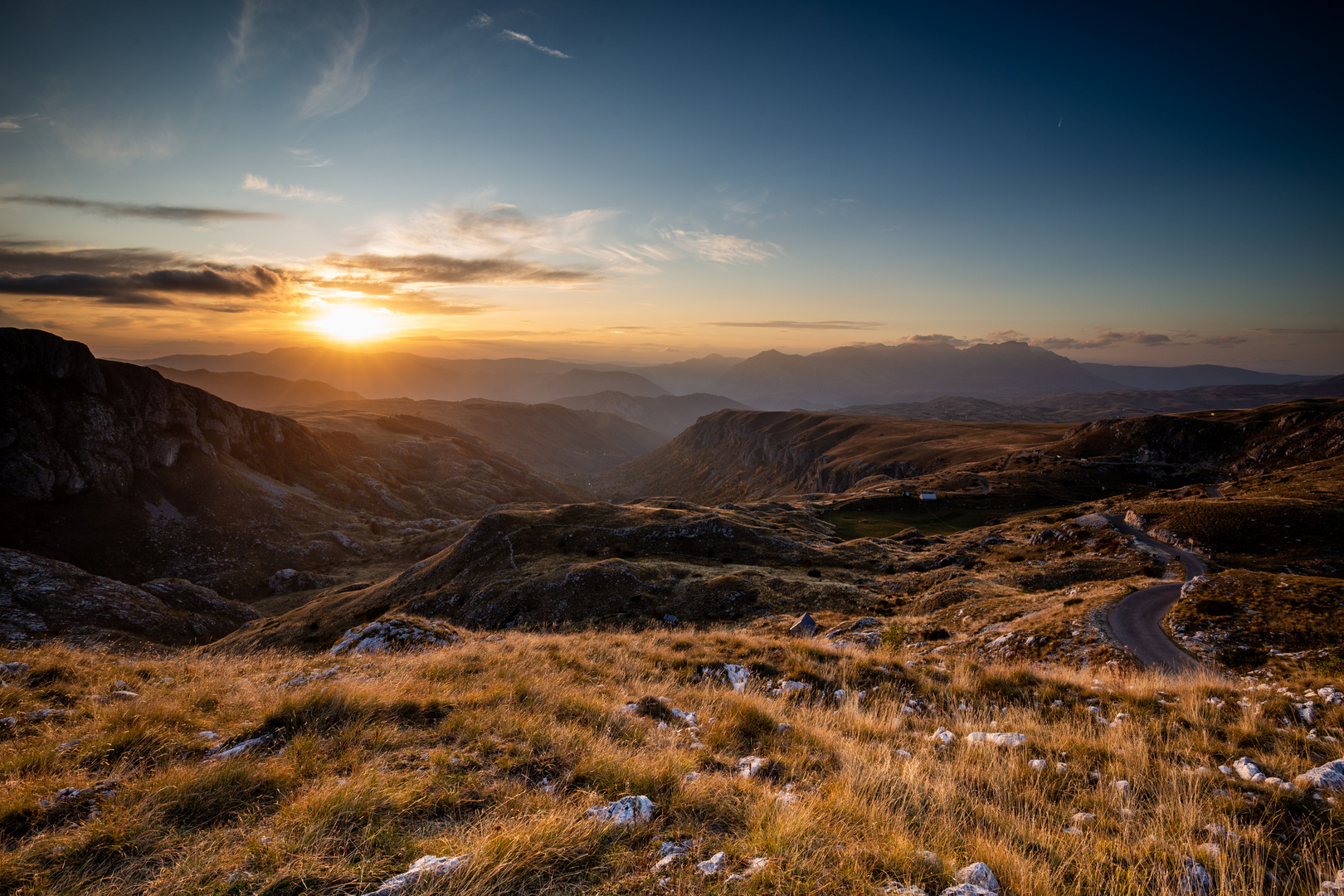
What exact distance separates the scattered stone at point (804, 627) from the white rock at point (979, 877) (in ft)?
76.7

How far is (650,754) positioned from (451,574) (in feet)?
161

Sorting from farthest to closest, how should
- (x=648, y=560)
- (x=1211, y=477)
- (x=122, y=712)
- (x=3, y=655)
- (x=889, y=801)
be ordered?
(x=1211, y=477) < (x=648, y=560) < (x=3, y=655) < (x=122, y=712) < (x=889, y=801)

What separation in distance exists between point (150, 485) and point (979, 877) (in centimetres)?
10975

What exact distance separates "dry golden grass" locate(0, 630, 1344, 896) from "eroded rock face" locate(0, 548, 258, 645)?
50738 mm

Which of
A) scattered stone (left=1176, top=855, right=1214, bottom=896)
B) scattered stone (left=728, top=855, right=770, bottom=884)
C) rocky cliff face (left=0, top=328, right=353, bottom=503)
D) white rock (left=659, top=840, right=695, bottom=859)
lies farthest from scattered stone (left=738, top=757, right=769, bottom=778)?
rocky cliff face (left=0, top=328, right=353, bottom=503)

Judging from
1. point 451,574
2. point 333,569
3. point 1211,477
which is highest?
point 1211,477

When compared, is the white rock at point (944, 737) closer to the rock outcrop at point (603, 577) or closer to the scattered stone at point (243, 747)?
the scattered stone at point (243, 747)

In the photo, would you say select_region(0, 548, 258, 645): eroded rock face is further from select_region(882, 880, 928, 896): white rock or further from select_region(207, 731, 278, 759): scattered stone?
select_region(882, 880, 928, 896): white rock

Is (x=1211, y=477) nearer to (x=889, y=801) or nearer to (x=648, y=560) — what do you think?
(x=648, y=560)

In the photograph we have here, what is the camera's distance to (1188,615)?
71.7 ft

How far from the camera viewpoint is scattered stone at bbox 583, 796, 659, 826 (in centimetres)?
491

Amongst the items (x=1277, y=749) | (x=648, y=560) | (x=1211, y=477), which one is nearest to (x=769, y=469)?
(x=1211, y=477)

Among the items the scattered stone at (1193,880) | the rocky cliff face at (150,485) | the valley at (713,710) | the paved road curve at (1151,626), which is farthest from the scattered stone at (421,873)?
the rocky cliff face at (150,485)

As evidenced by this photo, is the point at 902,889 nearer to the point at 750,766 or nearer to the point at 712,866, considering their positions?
the point at 712,866
